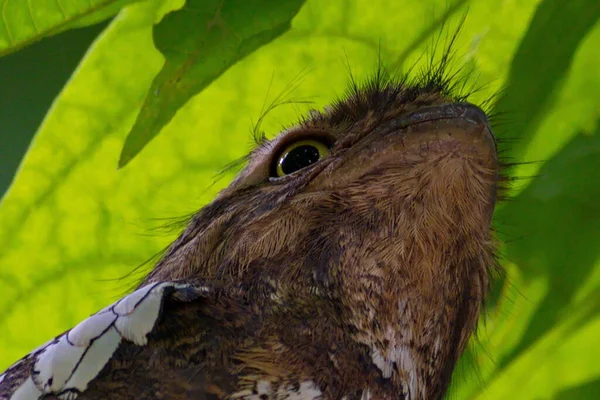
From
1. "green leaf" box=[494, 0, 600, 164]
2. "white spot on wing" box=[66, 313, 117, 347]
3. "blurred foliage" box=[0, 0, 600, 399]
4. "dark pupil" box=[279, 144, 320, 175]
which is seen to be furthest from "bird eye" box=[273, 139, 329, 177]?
"white spot on wing" box=[66, 313, 117, 347]

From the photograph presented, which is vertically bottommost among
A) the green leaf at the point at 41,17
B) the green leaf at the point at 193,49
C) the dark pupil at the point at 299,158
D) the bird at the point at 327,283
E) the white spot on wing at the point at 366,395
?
the white spot on wing at the point at 366,395

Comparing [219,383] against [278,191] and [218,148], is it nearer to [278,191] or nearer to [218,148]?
[278,191]

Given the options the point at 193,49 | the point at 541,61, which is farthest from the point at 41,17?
the point at 541,61

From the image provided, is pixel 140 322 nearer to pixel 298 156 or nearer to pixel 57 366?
pixel 57 366

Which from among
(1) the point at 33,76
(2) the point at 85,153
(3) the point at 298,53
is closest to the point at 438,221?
(3) the point at 298,53

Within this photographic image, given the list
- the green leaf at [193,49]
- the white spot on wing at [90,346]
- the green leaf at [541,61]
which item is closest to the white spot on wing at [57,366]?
the white spot on wing at [90,346]

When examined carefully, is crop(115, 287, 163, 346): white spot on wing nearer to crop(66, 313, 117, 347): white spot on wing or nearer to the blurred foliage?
crop(66, 313, 117, 347): white spot on wing

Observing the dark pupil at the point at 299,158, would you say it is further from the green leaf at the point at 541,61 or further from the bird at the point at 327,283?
the green leaf at the point at 541,61
